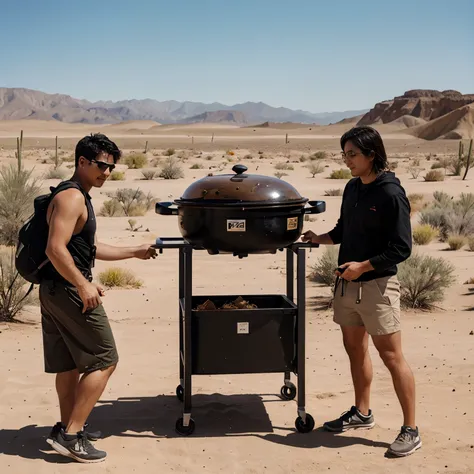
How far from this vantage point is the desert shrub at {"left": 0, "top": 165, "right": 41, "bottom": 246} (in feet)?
42.3

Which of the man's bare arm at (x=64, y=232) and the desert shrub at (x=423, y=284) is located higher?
the man's bare arm at (x=64, y=232)

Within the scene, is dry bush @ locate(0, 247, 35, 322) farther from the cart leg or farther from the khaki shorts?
the khaki shorts

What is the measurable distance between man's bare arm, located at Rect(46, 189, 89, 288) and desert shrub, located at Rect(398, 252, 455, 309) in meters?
5.52

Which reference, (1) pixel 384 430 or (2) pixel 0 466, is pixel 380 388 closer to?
(1) pixel 384 430

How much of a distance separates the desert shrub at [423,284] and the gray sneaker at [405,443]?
4.34 metres

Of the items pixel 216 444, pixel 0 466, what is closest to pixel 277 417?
pixel 216 444

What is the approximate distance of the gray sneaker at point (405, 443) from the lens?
4680mm

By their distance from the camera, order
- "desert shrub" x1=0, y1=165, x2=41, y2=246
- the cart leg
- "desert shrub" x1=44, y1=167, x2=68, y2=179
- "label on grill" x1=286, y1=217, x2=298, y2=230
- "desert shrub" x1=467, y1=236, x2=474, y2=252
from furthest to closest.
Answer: "desert shrub" x1=44, y1=167, x2=68, y2=179
"desert shrub" x1=467, y1=236, x2=474, y2=252
"desert shrub" x1=0, y1=165, x2=41, y2=246
the cart leg
"label on grill" x1=286, y1=217, x2=298, y2=230

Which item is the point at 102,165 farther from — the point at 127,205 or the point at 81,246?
the point at 127,205

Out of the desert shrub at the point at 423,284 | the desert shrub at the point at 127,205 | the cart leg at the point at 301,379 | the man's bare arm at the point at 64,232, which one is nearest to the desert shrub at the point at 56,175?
the desert shrub at the point at 127,205

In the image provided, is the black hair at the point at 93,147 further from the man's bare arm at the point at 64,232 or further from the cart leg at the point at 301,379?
the cart leg at the point at 301,379

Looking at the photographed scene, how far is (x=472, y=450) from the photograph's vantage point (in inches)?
190

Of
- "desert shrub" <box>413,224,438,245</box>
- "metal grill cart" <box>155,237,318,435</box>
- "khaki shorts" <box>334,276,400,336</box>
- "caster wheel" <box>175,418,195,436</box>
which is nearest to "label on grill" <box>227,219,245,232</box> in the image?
"metal grill cart" <box>155,237,318,435</box>

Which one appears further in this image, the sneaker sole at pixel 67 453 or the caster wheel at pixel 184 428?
the caster wheel at pixel 184 428
